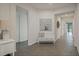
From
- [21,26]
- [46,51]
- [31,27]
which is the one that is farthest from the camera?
[21,26]

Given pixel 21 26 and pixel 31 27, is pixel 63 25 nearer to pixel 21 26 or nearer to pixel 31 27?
pixel 21 26

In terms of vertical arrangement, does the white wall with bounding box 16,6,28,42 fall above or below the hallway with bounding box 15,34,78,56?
above

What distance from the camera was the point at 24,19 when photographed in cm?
1119

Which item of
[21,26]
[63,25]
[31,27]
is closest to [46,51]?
[31,27]

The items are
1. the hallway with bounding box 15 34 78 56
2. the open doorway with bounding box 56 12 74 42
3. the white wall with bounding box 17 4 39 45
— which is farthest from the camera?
the open doorway with bounding box 56 12 74 42

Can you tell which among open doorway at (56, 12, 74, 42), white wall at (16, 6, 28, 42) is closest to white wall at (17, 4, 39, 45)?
white wall at (16, 6, 28, 42)

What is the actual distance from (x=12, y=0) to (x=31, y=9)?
5738 mm

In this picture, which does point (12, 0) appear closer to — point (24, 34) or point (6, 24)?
point (6, 24)

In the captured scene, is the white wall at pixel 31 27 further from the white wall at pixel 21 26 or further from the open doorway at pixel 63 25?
the open doorway at pixel 63 25

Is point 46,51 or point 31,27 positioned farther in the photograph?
point 31,27

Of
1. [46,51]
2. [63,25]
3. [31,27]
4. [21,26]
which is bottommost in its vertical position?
[46,51]

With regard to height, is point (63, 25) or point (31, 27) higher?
point (63, 25)

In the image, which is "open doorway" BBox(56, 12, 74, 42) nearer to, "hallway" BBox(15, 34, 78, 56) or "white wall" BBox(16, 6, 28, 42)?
"white wall" BBox(16, 6, 28, 42)

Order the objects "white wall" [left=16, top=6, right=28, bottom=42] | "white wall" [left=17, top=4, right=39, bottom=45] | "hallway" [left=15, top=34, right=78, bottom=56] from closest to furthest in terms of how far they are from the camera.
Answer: "hallway" [left=15, top=34, right=78, bottom=56], "white wall" [left=17, top=4, right=39, bottom=45], "white wall" [left=16, top=6, right=28, bottom=42]
